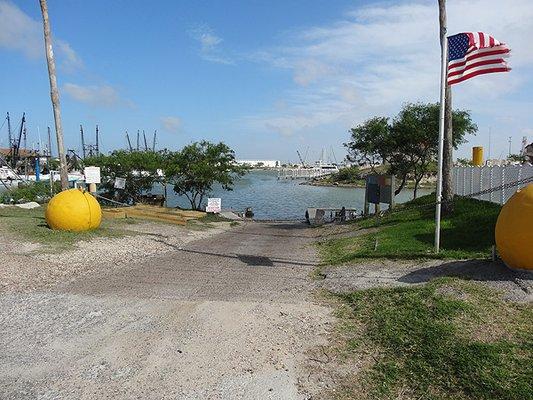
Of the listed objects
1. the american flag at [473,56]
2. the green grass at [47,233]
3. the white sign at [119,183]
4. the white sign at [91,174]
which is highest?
the american flag at [473,56]

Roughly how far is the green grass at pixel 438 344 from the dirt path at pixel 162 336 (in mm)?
616

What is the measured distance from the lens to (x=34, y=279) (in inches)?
376

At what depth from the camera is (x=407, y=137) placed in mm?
26547

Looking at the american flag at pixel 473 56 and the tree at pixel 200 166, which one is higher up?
the american flag at pixel 473 56

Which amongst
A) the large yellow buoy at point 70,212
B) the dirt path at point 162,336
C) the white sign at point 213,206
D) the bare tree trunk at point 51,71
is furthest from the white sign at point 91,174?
the dirt path at point 162,336

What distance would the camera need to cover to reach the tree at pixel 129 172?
101ft

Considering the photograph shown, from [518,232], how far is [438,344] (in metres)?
3.16

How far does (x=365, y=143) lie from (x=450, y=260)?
1983 centimetres

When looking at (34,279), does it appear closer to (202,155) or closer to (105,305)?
(105,305)

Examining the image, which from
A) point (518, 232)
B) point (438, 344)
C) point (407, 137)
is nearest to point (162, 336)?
point (438, 344)

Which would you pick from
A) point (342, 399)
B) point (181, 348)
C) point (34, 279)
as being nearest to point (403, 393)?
point (342, 399)

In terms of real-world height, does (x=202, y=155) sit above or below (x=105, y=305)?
above

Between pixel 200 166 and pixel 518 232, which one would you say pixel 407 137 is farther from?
pixel 518 232

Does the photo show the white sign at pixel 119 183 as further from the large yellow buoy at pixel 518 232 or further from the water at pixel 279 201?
the large yellow buoy at pixel 518 232
